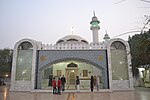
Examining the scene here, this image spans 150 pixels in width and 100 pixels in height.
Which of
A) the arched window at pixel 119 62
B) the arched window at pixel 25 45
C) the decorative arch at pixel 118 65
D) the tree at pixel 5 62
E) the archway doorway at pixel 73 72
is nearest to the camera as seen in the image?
the decorative arch at pixel 118 65

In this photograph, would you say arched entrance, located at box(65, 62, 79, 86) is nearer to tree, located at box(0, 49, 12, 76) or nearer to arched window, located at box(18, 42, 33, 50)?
arched window, located at box(18, 42, 33, 50)

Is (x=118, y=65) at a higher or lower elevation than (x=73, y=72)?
higher

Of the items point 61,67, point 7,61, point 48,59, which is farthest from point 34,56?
point 7,61

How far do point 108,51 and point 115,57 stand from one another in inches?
29.0

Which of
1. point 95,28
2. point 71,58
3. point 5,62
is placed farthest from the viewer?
point 5,62

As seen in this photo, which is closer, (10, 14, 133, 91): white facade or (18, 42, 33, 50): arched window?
(10, 14, 133, 91): white facade

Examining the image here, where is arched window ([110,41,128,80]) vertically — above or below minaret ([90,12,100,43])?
below

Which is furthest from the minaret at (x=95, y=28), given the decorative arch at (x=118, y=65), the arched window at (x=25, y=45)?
the arched window at (x=25, y=45)

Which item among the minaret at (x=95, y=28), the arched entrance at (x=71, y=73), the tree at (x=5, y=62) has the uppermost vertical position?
the minaret at (x=95, y=28)

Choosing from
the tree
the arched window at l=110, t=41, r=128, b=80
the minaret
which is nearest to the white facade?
the arched window at l=110, t=41, r=128, b=80

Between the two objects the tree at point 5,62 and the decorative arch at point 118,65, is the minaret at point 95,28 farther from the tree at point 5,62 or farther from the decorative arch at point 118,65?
the tree at point 5,62

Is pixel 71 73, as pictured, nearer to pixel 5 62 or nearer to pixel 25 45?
pixel 25 45

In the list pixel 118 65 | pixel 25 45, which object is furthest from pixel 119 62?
pixel 25 45

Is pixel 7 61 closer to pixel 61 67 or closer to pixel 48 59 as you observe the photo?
pixel 61 67
